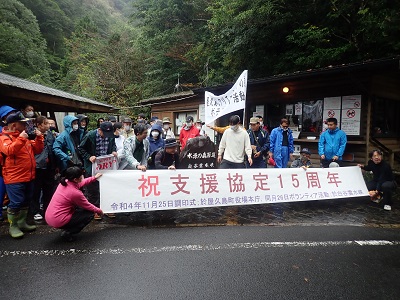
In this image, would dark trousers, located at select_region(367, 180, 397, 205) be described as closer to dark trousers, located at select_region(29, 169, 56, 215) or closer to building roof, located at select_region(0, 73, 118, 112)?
dark trousers, located at select_region(29, 169, 56, 215)

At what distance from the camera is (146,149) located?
5926mm

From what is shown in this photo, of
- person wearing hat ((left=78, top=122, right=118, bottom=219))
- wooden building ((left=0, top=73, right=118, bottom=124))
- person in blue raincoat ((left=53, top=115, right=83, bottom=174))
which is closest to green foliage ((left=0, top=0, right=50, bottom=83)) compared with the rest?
wooden building ((left=0, top=73, right=118, bottom=124))

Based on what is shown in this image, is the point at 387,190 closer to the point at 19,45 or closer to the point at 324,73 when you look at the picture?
the point at 324,73

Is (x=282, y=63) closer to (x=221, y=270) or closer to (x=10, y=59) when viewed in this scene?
(x=221, y=270)

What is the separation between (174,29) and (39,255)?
21925mm

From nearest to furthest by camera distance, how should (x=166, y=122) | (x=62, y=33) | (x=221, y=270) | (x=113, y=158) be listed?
(x=221, y=270), (x=113, y=158), (x=166, y=122), (x=62, y=33)

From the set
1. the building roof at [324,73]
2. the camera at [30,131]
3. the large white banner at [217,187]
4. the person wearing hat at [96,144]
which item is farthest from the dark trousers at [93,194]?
the building roof at [324,73]

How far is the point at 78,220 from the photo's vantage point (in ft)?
14.1

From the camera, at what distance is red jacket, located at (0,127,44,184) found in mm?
4258

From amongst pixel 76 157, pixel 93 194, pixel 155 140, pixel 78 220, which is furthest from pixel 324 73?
pixel 78 220

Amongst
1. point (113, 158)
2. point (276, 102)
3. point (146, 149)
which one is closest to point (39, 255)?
point (113, 158)

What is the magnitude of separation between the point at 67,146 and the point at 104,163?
85cm

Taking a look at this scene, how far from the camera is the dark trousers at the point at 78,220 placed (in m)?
4.25

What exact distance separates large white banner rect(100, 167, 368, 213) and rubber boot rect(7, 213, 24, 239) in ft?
4.26
